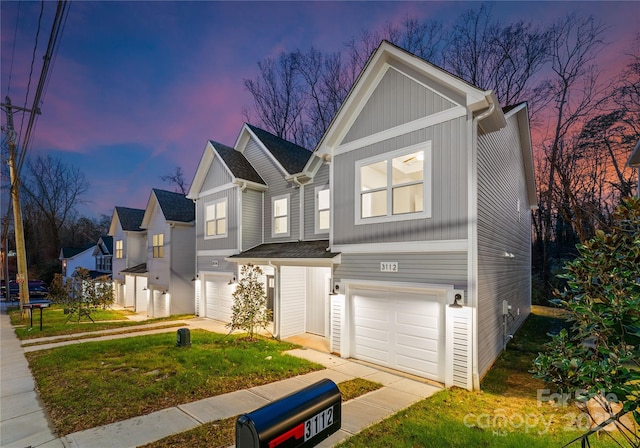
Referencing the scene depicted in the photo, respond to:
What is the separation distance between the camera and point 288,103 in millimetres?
26641

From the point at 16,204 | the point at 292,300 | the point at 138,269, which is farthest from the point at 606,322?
the point at 138,269

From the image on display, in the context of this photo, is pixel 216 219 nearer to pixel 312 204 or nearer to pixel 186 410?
pixel 312 204

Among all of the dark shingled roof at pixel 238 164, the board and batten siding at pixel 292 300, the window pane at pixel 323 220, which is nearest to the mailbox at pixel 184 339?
the board and batten siding at pixel 292 300

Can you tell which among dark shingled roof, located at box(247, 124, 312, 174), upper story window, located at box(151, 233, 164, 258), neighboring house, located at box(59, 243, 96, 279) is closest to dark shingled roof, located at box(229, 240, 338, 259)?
dark shingled roof, located at box(247, 124, 312, 174)

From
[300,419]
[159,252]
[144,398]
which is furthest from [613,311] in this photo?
[159,252]

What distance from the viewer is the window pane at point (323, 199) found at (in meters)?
11.6

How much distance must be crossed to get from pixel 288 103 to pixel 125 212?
50.5 ft

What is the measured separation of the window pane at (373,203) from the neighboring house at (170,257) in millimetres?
12264

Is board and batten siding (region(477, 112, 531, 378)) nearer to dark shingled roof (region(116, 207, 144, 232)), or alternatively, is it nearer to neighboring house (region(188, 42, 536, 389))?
neighboring house (region(188, 42, 536, 389))

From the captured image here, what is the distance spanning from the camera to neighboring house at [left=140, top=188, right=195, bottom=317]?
671 inches

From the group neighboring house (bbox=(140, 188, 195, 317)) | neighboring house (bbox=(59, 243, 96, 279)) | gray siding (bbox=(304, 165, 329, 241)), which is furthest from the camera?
neighboring house (bbox=(59, 243, 96, 279))

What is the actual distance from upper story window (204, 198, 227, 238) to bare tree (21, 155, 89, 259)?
3685 centimetres

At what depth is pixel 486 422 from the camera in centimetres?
521

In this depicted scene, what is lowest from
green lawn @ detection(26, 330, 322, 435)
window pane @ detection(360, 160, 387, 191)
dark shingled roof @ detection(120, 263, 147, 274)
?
green lawn @ detection(26, 330, 322, 435)
